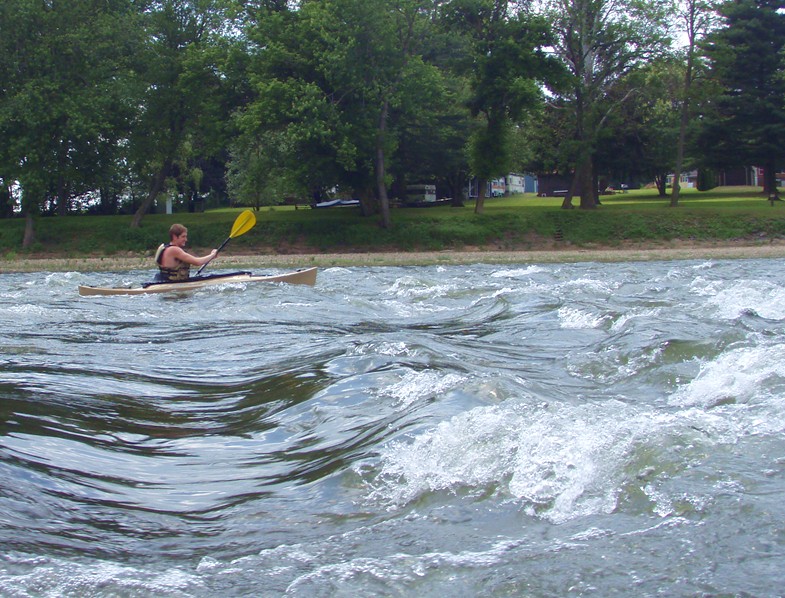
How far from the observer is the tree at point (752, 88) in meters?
43.8

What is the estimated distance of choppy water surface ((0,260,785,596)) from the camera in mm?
3609

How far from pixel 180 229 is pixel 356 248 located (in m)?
20.7

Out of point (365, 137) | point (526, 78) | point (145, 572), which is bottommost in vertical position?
point (145, 572)

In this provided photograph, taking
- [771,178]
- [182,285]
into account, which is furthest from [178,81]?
[771,178]

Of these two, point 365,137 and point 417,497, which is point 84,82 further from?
point 417,497

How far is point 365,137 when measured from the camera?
3441 cm

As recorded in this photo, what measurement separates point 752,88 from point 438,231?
18.9 meters

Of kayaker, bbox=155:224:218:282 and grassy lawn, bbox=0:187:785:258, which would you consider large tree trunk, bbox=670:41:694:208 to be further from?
kayaker, bbox=155:224:218:282

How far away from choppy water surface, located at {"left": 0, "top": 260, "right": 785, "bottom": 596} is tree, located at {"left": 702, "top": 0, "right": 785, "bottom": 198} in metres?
37.5

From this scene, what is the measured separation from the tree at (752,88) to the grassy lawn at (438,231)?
6.40m

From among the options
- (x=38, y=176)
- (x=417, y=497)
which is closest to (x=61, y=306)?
(x=417, y=497)

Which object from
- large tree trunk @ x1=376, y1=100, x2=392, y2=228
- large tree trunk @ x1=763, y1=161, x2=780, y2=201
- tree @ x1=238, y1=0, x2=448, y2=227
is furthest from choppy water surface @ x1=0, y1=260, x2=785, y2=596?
large tree trunk @ x1=763, y1=161, x2=780, y2=201

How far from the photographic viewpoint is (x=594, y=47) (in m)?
38.8

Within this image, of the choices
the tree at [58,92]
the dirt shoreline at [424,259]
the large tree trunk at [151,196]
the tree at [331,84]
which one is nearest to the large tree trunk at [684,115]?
the dirt shoreline at [424,259]
